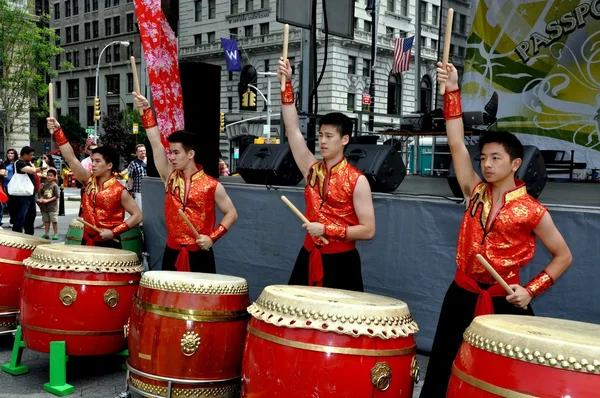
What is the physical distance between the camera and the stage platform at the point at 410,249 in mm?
3943

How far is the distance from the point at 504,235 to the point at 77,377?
2833 millimetres

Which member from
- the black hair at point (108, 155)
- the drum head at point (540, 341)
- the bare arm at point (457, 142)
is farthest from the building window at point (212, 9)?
the drum head at point (540, 341)

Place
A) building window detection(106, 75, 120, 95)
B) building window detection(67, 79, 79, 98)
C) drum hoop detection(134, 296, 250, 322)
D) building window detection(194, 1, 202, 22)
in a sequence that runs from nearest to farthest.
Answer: drum hoop detection(134, 296, 250, 322), building window detection(194, 1, 202, 22), building window detection(106, 75, 120, 95), building window detection(67, 79, 79, 98)

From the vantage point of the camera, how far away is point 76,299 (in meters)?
3.74

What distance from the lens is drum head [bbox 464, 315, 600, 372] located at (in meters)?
1.91

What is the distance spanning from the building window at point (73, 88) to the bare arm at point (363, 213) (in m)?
63.3

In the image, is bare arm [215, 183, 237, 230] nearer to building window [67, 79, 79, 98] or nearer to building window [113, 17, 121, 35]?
building window [113, 17, 121, 35]

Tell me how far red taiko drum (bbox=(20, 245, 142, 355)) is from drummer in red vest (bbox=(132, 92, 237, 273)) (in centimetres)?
34

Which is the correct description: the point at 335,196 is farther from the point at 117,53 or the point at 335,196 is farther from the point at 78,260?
the point at 117,53

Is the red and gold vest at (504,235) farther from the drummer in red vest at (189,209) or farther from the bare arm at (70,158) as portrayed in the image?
the bare arm at (70,158)

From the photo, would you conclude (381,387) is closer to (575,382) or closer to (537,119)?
(575,382)

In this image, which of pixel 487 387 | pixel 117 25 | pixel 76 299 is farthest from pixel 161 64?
pixel 117 25

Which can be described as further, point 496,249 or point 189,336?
point 189,336

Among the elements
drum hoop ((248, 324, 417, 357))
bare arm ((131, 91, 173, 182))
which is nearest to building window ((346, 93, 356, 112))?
bare arm ((131, 91, 173, 182))
